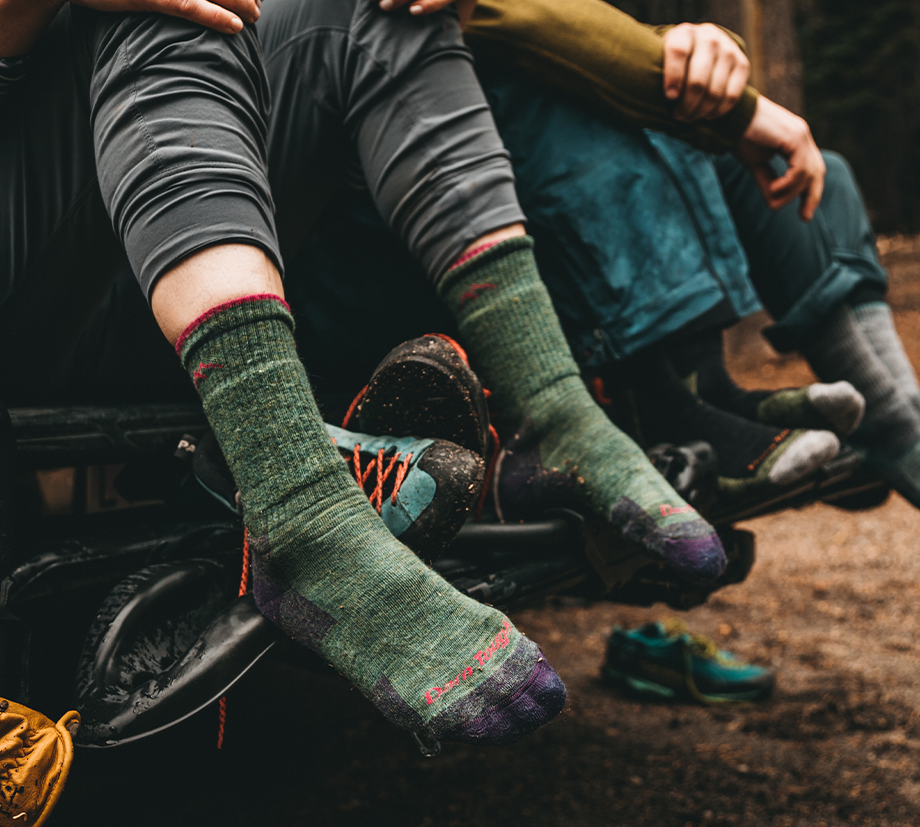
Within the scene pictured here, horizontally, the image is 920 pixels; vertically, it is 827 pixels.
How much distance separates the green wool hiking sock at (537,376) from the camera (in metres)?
0.93

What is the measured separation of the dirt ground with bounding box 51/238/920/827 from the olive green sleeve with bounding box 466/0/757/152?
0.92 metres

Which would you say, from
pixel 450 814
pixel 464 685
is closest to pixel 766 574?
pixel 450 814

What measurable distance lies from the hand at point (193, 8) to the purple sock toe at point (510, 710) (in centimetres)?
62

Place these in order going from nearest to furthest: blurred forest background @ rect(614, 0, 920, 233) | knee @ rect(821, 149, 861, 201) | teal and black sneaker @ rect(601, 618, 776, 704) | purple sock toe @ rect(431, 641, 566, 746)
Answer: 1. purple sock toe @ rect(431, 641, 566, 746)
2. knee @ rect(821, 149, 861, 201)
3. teal and black sneaker @ rect(601, 618, 776, 704)
4. blurred forest background @ rect(614, 0, 920, 233)

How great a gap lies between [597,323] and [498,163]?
1.03 feet

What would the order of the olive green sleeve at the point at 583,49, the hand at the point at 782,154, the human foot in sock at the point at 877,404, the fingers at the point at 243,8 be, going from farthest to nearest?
1. the human foot in sock at the point at 877,404
2. the hand at the point at 782,154
3. the olive green sleeve at the point at 583,49
4. the fingers at the point at 243,8

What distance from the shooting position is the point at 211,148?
0.71 m

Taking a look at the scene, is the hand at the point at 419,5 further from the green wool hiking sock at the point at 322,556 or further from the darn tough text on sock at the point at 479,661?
the darn tough text on sock at the point at 479,661

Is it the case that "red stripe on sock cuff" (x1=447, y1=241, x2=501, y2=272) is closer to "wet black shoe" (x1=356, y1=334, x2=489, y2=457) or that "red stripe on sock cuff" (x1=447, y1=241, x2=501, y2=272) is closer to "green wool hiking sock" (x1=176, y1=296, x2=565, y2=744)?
"wet black shoe" (x1=356, y1=334, x2=489, y2=457)

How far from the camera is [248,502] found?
691 millimetres

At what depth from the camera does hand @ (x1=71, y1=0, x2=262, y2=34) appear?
71cm

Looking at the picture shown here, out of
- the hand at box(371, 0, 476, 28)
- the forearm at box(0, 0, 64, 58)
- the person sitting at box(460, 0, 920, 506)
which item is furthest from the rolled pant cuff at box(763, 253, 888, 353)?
the forearm at box(0, 0, 64, 58)

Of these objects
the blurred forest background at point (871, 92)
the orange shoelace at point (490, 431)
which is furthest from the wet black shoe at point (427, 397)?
the blurred forest background at point (871, 92)

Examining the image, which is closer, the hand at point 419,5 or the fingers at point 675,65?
the hand at point 419,5
